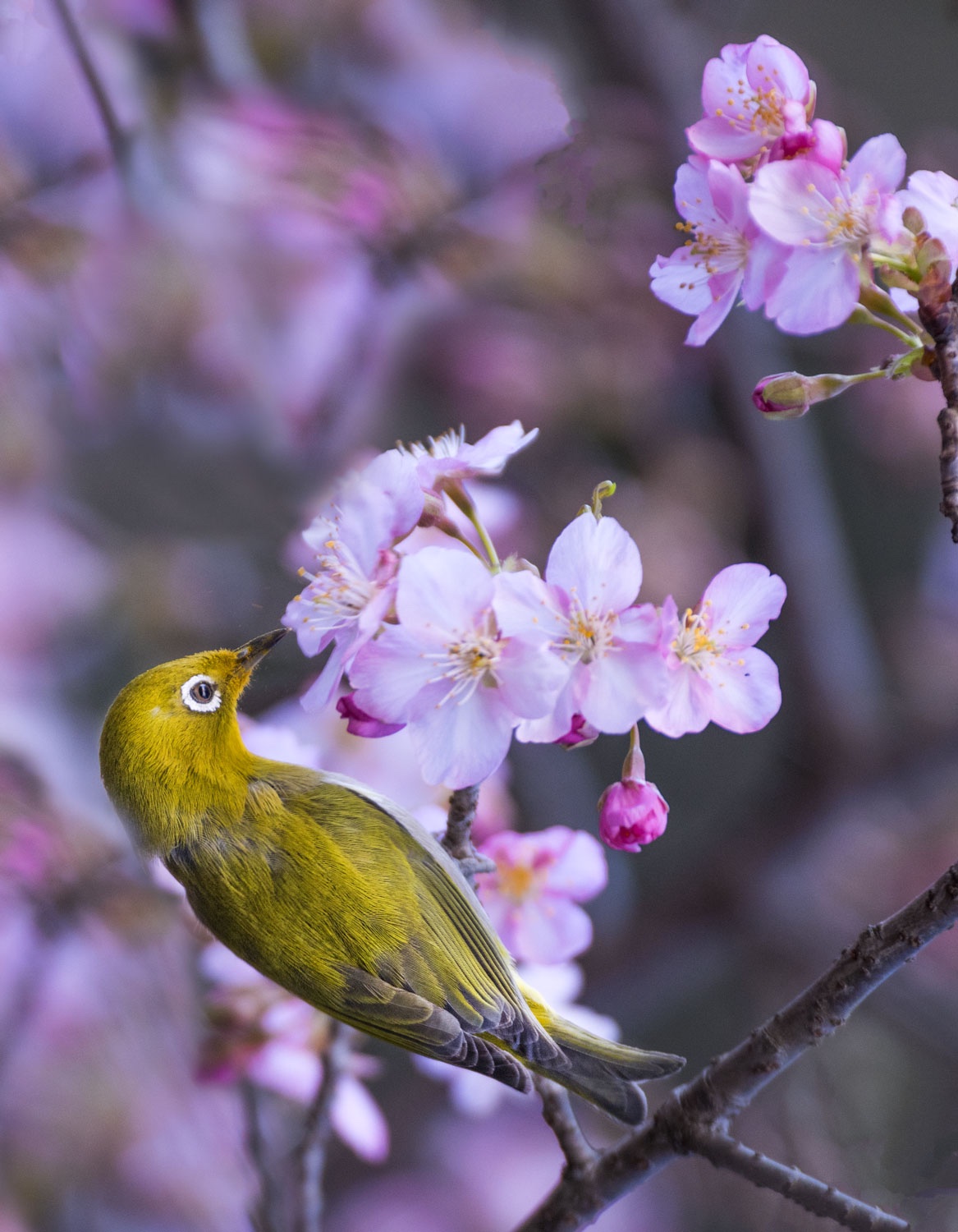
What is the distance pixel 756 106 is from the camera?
0.18 m

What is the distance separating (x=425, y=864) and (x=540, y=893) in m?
0.05

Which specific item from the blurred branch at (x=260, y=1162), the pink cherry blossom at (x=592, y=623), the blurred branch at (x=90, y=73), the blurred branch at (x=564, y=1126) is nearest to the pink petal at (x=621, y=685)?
the pink cherry blossom at (x=592, y=623)

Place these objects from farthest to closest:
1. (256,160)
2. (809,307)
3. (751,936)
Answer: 1. (751,936)
2. (256,160)
3. (809,307)

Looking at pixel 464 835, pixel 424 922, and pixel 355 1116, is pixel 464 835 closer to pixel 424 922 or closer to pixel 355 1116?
pixel 424 922

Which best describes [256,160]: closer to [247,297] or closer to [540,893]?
[247,297]

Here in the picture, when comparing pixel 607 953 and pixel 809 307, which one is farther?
pixel 607 953

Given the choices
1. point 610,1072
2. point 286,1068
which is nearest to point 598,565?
point 610,1072

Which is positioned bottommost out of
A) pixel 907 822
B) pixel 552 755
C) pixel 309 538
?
pixel 907 822

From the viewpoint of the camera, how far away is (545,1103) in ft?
0.71

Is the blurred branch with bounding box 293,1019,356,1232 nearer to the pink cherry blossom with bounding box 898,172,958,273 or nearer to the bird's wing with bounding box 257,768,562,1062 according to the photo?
the bird's wing with bounding box 257,768,562,1062

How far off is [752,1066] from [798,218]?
6.3 inches

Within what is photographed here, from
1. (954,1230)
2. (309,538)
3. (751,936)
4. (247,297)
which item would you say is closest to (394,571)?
(309,538)

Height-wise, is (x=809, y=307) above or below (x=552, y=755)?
above

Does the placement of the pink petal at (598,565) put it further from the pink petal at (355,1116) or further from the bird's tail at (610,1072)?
the pink petal at (355,1116)
